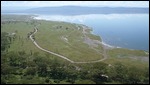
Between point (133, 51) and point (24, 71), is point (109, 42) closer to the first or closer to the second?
point (133, 51)

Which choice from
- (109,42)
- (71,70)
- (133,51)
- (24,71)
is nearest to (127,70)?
(71,70)

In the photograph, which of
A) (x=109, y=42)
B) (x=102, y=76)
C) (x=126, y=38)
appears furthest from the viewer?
(x=126, y=38)

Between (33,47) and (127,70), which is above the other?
(127,70)

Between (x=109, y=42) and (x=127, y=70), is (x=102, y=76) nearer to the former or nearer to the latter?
(x=127, y=70)

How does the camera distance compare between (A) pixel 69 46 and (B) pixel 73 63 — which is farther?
(A) pixel 69 46

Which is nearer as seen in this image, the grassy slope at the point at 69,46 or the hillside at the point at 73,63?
the hillside at the point at 73,63

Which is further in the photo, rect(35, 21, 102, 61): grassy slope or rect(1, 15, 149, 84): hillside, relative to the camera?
rect(35, 21, 102, 61): grassy slope

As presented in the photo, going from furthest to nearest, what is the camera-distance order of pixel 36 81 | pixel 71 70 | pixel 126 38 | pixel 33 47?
pixel 126 38, pixel 33 47, pixel 71 70, pixel 36 81

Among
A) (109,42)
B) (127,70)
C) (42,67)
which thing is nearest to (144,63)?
(127,70)

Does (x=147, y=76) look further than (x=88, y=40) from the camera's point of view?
No

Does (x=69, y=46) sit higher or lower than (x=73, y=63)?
lower
